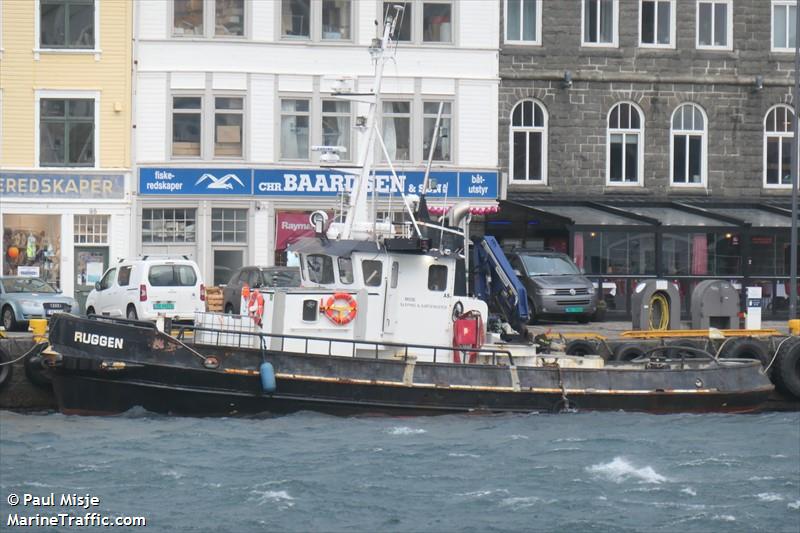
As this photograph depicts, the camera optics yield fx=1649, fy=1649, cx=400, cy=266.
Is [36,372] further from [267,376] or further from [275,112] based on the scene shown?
[275,112]

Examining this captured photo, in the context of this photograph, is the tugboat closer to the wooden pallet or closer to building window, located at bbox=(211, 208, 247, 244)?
the wooden pallet

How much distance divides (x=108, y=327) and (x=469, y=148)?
16408 millimetres

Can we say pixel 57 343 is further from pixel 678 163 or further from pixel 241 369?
pixel 678 163

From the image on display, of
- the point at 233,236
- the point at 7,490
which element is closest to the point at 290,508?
the point at 7,490

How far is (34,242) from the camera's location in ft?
130

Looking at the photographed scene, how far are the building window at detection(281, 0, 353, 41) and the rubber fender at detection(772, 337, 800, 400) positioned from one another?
14.8 meters

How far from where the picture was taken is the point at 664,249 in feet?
130

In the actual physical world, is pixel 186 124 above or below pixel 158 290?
above

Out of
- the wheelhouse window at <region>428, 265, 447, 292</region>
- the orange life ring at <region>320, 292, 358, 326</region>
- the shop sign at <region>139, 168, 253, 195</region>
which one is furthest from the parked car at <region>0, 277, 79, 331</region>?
the wheelhouse window at <region>428, 265, 447, 292</region>

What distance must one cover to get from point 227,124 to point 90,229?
13.7ft

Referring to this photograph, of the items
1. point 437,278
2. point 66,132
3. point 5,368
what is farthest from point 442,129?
point 5,368

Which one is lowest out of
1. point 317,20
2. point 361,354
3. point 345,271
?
point 361,354

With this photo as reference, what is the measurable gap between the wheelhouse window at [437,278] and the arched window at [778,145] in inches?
696

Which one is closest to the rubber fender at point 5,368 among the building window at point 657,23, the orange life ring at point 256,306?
the orange life ring at point 256,306
